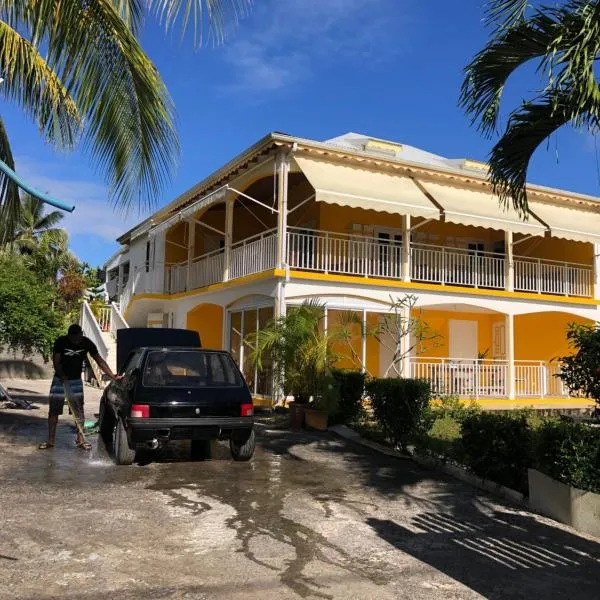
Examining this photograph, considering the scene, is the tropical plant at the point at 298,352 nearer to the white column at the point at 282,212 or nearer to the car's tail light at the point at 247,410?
the white column at the point at 282,212

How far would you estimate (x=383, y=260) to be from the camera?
17.2m

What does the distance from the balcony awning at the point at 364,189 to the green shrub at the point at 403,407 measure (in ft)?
19.0

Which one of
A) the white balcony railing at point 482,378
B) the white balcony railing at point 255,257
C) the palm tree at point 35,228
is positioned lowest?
the white balcony railing at point 482,378

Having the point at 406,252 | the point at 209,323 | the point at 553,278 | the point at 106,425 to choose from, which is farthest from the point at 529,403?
the point at 106,425

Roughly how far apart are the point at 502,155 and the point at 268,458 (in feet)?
17.1

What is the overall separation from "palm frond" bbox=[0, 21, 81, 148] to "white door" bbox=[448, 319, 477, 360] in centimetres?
1584

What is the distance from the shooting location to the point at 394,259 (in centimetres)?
1738

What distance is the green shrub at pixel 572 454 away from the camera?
19.4 ft

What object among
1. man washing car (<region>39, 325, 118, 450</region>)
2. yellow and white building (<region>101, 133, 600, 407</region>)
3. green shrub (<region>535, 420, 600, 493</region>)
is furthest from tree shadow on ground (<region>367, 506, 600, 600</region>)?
yellow and white building (<region>101, 133, 600, 407</region>)

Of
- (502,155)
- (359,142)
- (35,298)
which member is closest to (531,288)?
(359,142)

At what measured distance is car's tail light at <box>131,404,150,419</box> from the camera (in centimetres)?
740

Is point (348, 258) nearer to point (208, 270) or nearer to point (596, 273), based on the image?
point (208, 270)

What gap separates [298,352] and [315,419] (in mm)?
1386

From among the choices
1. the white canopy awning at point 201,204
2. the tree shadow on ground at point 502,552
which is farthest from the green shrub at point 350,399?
the white canopy awning at point 201,204
